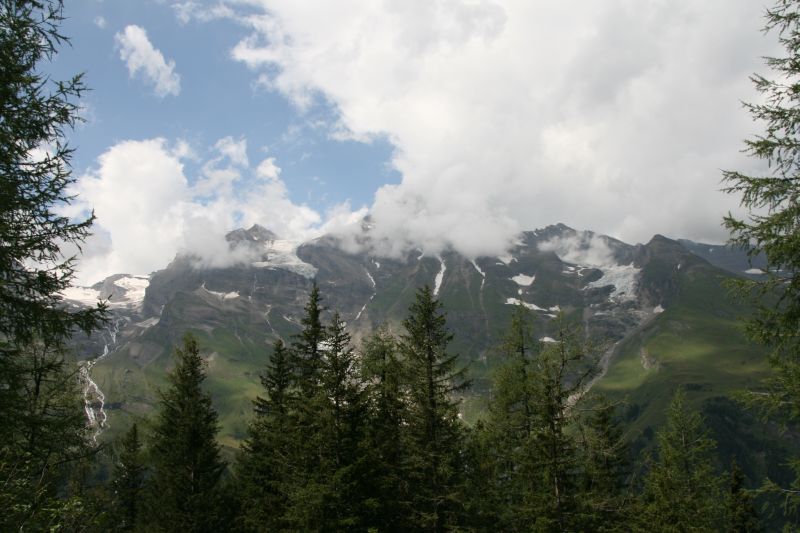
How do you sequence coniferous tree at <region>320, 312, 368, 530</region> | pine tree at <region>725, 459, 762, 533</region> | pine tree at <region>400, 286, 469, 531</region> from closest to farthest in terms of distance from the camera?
coniferous tree at <region>320, 312, 368, 530</region>, pine tree at <region>400, 286, 469, 531</region>, pine tree at <region>725, 459, 762, 533</region>

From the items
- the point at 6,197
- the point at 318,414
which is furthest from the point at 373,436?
the point at 6,197

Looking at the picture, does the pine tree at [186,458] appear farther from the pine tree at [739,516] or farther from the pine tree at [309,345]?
the pine tree at [739,516]

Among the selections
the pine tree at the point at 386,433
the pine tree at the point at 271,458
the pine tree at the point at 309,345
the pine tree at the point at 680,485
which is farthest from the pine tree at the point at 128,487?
the pine tree at the point at 680,485

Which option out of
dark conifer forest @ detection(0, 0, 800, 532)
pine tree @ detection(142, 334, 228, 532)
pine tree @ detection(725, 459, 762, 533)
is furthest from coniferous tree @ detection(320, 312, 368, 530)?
Result: pine tree @ detection(725, 459, 762, 533)

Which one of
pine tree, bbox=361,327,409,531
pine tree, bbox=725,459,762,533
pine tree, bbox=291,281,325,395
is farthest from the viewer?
pine tree, bbox=725,459,762,533

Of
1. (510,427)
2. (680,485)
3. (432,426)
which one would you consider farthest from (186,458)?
(680,485)

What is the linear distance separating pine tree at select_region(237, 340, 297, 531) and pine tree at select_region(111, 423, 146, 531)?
10.2m

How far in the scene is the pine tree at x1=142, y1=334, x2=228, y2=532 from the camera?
27203mm

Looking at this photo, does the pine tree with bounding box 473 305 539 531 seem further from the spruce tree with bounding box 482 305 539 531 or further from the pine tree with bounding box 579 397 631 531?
the pine tree with bounding box 579 397 631 531

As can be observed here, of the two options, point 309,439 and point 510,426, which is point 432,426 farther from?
point 309,439

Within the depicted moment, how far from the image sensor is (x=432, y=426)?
81.9 ft

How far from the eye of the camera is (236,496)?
103 ft

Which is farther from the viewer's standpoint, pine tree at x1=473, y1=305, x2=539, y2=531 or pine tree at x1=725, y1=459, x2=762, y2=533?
pine tree at x1=725, y1=459, x2=762, y2=533

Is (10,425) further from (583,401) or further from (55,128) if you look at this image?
(583,401)
